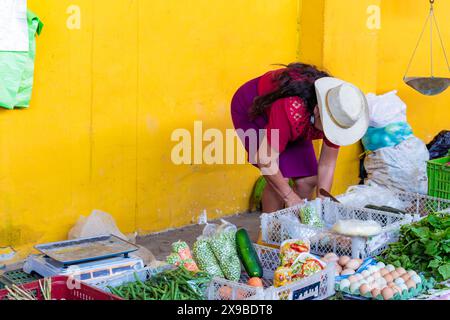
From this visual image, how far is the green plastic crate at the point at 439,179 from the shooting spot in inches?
172

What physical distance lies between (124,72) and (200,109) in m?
0.84

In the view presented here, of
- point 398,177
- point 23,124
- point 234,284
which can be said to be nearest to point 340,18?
point 398,177

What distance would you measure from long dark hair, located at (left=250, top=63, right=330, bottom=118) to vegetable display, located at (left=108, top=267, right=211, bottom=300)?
56.3 inches

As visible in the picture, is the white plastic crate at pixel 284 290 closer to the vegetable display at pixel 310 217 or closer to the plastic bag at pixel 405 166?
the vegetable display at pixel 310 217

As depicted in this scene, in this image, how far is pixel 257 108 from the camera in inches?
152

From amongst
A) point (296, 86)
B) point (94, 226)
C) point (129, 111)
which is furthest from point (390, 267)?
point (129, 111)

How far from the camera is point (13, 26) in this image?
4.00 metres

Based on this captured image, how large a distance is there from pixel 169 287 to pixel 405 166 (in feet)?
12.7

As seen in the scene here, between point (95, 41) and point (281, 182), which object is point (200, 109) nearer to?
point (95, 41)

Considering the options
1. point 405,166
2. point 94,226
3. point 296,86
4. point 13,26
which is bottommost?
point 94,226

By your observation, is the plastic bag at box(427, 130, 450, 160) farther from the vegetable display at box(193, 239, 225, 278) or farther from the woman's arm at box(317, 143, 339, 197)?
the vegetable display at box(193, 239, 225, 278)

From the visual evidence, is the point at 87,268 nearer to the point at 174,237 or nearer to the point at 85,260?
the point at 85,260

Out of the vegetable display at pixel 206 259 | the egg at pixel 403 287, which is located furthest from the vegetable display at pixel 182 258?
the egg at pixel 403 287

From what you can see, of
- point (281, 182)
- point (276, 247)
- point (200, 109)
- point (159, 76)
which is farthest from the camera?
point (200, 109)
